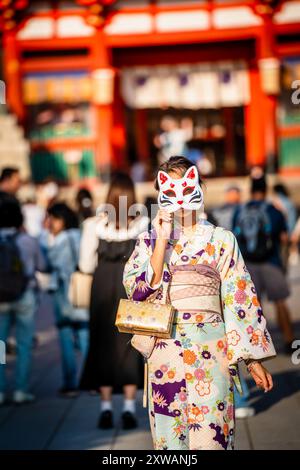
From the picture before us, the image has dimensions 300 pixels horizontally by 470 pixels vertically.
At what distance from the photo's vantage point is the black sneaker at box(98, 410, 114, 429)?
21.3 feet

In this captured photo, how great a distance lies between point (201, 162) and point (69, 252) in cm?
1077

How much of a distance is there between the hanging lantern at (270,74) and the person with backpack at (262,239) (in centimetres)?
926

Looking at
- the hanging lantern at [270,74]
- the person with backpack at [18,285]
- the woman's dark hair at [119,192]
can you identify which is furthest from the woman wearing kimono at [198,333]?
the hanging lantern at [270,74]

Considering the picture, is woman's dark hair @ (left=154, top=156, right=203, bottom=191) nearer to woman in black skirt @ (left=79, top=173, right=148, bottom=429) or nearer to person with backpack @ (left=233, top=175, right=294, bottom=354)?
woman in black skirt @ (left=79, top=173, right=148, bottom=429)

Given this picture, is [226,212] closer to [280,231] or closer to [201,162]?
[280,231]

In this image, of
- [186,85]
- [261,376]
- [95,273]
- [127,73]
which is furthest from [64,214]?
[186,85]

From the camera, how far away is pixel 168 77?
732 inches

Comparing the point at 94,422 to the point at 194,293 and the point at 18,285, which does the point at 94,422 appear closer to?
the point at 18,285

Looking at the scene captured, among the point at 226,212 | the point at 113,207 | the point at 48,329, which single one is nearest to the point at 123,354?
the point at 113,207

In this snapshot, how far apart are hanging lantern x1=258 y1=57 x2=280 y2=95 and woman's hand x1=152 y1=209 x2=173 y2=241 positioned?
13.6 metres

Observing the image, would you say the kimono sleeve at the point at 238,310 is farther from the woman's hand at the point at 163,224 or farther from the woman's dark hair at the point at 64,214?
the woman's dark hair at the point at 64,214

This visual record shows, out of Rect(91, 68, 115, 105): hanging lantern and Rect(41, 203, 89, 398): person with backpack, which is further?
Rect(91, 68, 115, 105): hanging lantern

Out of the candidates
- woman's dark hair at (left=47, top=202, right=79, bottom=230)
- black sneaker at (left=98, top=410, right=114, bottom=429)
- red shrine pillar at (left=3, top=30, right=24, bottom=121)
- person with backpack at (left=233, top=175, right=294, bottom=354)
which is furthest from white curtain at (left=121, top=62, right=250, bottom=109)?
black sneaker at (left=98, top=410, right=114, bottom=429)

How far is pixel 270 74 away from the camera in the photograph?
1730 cm
